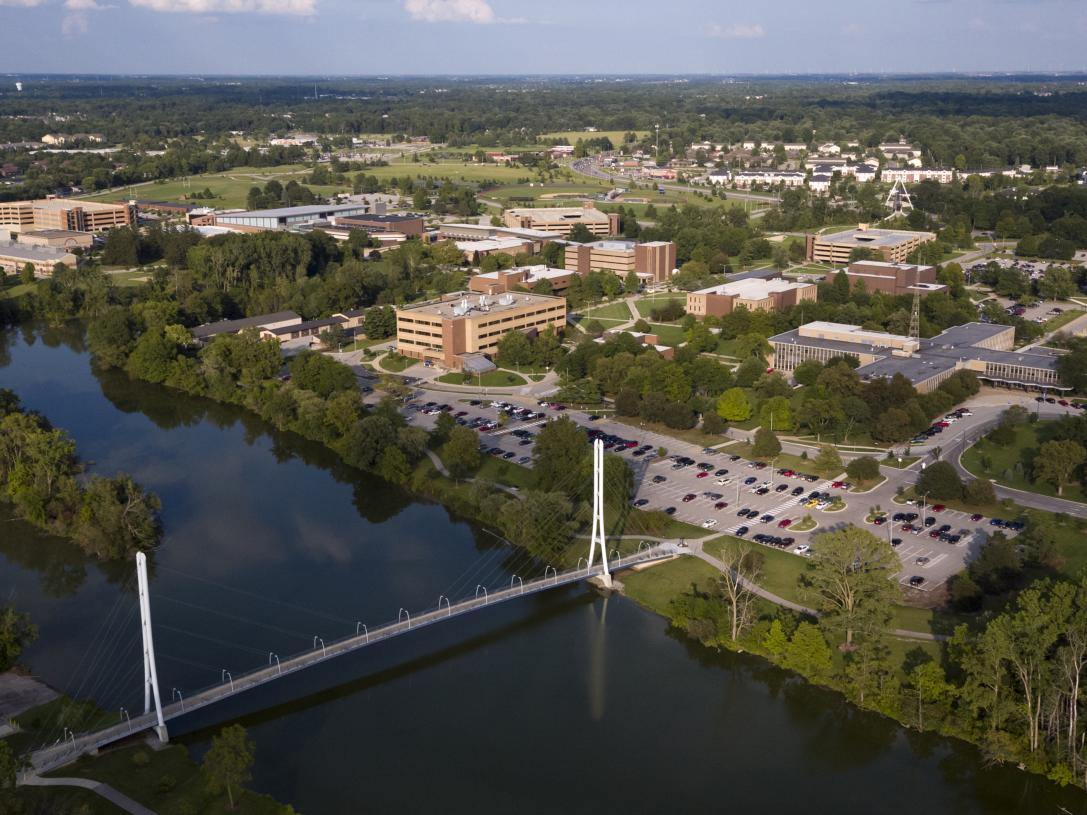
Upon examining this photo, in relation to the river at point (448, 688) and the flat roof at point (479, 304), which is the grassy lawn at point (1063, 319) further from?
the river at point (448, 688)

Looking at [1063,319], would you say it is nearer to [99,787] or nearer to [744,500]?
[744,500]

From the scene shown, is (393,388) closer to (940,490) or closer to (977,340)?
(940,490)

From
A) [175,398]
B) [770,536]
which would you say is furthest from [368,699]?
[175,398]

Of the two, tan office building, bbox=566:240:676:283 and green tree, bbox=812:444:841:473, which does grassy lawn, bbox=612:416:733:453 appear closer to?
green tree, bbox=812:444:841:473

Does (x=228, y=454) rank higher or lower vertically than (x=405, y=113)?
lower

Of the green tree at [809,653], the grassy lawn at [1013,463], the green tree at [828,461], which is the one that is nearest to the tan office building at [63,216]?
the green tree at [828,461]

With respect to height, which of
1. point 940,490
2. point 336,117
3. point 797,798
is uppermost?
point 336,117

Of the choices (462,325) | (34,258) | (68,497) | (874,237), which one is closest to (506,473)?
(68,497)
